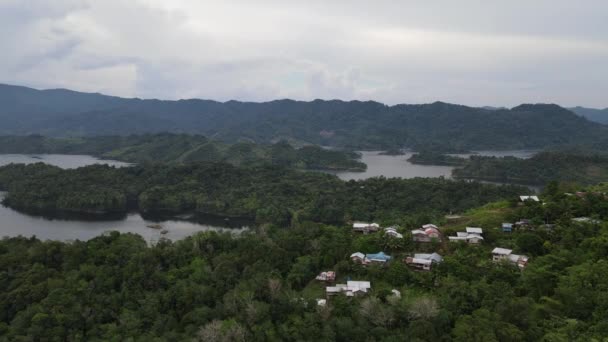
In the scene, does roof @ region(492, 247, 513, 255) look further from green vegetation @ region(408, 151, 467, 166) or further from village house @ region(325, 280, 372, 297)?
green vegetation @ region(408, 151, 467, 166)

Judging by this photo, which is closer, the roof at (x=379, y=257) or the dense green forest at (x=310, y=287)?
the dense green forest at (x=310, y=287)

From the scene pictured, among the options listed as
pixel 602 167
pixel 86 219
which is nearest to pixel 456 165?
pixel 602 167

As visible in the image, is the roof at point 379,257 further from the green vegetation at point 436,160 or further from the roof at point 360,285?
the green vegetation at point 436,160

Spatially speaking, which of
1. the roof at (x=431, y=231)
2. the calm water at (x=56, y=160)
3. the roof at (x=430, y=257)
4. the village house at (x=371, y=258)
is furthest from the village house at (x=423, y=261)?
the calm water at (x=56, y=160)

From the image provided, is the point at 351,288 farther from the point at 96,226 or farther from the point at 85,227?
the point at 85,227

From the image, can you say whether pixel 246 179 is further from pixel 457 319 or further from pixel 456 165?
pixel 456 165

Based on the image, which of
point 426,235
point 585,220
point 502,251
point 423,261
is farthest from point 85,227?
point 585,220

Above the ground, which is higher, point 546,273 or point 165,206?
point 546,273
